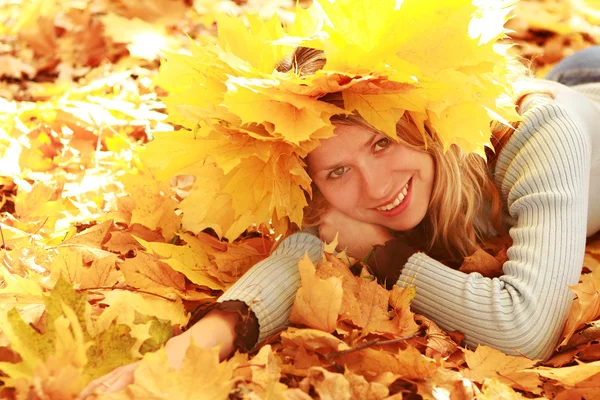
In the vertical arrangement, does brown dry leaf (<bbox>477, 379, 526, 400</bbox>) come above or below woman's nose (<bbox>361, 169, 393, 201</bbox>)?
below

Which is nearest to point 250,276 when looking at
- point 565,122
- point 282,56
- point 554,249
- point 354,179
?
point 354,179

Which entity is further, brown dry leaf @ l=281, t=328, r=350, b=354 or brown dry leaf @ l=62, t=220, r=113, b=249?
brown dry leaf @ l=62, t=220, r=113, b=249

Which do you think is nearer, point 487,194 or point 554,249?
point 554,249

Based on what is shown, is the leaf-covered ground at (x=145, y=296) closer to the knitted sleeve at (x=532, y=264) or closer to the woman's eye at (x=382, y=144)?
the knitted sleeve at (x=532, y=264)

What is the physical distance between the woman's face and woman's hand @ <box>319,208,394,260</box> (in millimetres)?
21

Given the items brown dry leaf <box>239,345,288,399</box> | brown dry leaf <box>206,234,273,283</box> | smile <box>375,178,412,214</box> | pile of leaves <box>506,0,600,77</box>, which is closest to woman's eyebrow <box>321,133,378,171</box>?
smile <box>375,178,412,214</box>

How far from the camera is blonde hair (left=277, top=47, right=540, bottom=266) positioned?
150cm

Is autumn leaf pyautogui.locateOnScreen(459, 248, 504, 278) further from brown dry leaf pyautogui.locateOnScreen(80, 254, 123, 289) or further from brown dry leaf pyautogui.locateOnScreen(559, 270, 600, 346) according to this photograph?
brown dry leaf pyautogui.locateOnScreen(80, 254, 123, 289)

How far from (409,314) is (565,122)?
0.61 metres

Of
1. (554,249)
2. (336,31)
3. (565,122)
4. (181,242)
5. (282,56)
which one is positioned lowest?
(181,242)

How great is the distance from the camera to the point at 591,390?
1.15 m

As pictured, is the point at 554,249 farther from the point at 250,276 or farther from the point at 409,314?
the point at 250,276

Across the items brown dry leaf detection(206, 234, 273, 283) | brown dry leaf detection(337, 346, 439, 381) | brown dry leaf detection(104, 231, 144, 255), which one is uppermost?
brown dry leaf detection(337, 346, 439, 381)

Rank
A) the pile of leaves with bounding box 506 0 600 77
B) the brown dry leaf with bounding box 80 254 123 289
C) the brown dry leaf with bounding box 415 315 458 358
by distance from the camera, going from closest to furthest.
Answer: the brown dry leaf with bounding box 415 315 458 358, the brown dry leaf with bounding box 80 254 123 289, the pile of leaves with bounding box 506 0 600 77
